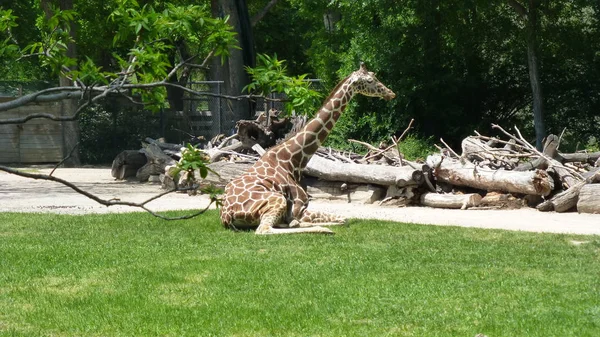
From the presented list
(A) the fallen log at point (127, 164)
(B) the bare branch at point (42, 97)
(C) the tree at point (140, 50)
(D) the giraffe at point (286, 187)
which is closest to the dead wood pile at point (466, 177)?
(D) the giraffe at point (286, 187)

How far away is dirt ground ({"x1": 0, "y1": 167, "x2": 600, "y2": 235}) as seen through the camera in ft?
43.7

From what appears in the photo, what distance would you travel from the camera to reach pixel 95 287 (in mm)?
8922

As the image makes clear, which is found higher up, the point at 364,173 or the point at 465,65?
the point at 465,65

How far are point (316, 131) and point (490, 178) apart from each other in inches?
133

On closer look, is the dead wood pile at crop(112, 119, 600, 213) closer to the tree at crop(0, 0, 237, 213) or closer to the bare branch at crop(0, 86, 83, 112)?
the tree at crop(0, 0, 237, 213)

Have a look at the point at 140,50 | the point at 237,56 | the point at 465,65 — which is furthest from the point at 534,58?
the point at 140,50

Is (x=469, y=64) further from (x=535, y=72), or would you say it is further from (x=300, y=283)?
(x=300, y=283)

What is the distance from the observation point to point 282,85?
459cm

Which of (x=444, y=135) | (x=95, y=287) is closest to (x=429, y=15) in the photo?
(x=444, y=135)

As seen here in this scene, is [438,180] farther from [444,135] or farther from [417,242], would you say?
[444,135]

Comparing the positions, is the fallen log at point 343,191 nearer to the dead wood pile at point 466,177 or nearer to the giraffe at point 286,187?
the dead wood pile at point 466,177

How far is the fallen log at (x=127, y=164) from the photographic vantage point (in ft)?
76.3

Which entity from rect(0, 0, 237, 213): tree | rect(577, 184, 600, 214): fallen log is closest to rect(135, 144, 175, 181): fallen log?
rect(577, 184, 600, 214): fallen log

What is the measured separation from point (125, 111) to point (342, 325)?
2456cm
